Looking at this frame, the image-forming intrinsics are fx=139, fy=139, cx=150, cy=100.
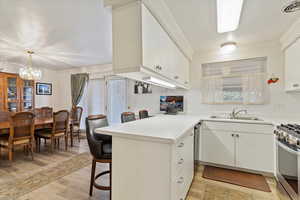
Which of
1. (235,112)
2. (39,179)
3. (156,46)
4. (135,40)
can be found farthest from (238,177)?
(39,179)

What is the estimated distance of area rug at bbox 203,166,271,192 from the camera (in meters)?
1.99

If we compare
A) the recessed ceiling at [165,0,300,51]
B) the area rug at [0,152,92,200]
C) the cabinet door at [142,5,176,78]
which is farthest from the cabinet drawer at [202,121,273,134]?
the area rug at [0,152,92,200]

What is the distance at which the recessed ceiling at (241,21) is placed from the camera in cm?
161

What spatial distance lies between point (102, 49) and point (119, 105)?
5.87ft

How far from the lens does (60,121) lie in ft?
10.5

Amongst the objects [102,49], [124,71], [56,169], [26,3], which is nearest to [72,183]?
[56,169]

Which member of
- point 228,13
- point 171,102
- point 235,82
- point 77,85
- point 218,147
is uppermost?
point 228,13

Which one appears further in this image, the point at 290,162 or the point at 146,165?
the point at 290,162

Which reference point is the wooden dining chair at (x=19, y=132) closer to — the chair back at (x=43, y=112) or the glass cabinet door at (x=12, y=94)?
the chair back at (x=43, y=112)

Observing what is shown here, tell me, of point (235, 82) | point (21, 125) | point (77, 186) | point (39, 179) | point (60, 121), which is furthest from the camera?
point (60, 121)

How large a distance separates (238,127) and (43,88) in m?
6.01

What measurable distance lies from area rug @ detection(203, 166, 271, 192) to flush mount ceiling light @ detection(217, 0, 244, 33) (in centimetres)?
228

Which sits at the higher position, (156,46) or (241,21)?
(241,21)

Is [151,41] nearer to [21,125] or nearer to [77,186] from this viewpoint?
[77,186]
